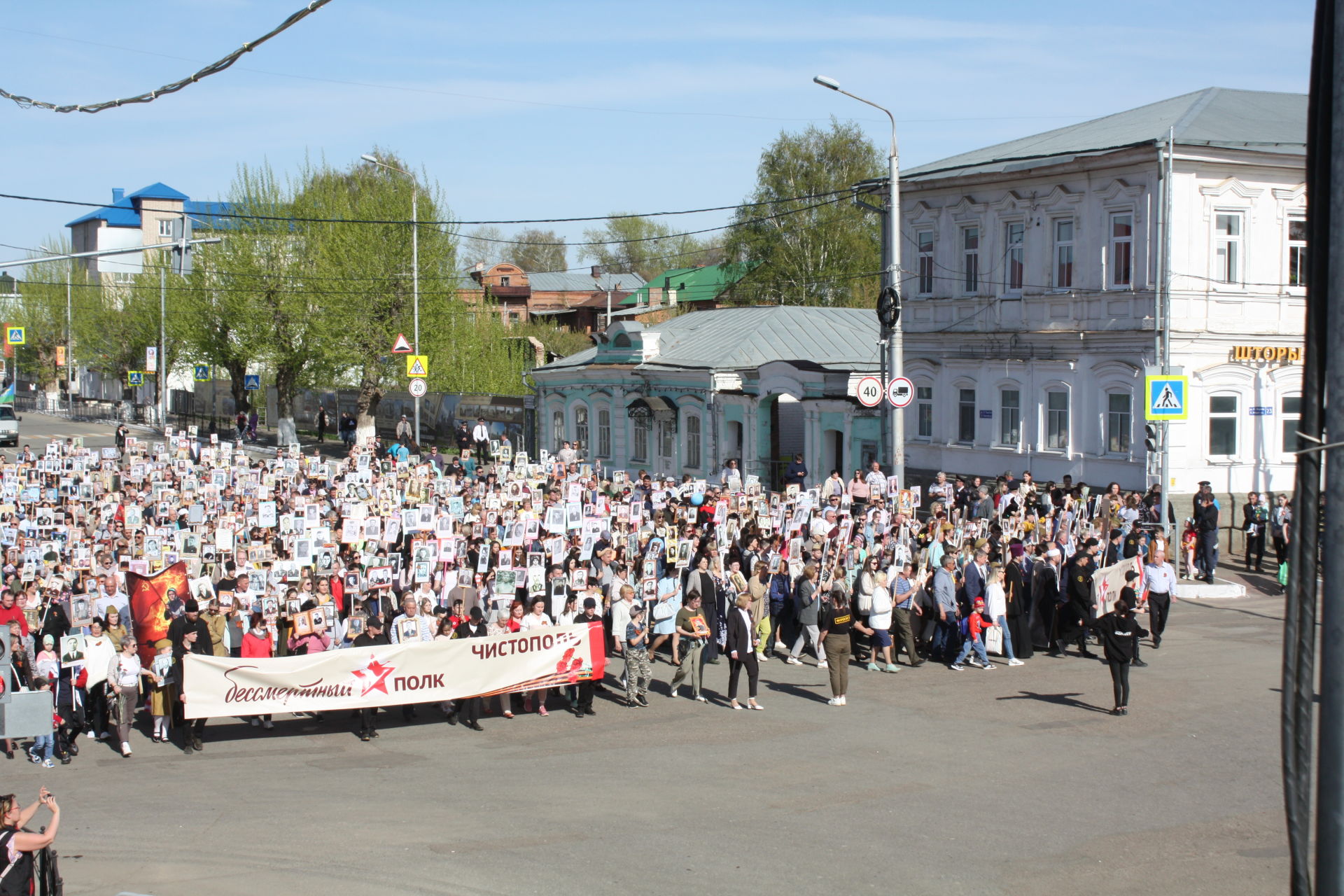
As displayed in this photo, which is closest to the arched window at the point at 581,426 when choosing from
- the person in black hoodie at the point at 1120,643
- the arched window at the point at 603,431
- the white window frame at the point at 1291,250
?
the arched window at the point at 603,431

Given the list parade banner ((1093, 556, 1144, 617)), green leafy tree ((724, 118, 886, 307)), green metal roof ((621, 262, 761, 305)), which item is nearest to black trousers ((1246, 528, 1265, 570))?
parade banner ((1093, 556, 1144, 617))

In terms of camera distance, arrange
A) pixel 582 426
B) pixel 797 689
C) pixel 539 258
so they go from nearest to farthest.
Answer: pixel 797 689 < pixel 582 426 < pixel 539 258

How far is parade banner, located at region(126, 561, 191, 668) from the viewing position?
52.1 ft

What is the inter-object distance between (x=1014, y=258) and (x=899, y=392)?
8.79 m

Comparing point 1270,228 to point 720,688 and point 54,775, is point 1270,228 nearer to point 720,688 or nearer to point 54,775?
point 720,688

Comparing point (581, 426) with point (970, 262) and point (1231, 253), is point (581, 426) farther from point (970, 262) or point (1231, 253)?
point (1231, 253)

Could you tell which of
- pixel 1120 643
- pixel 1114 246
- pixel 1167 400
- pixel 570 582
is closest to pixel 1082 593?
pixel 1120 643

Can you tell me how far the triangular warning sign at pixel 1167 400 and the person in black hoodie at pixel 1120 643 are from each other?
7.94m

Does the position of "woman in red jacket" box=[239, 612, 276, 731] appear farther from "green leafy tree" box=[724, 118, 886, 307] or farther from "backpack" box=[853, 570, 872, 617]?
"green leafy tree" box=[724, 118, 886, 307]

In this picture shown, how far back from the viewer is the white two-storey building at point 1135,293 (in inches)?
1072

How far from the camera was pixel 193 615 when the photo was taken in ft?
49.5

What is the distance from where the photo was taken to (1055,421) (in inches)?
1179

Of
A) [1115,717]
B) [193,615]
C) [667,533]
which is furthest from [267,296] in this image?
[1115,717]

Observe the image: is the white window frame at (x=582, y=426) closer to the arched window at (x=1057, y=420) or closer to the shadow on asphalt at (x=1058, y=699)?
the arched window at (x=1057, y=420)
